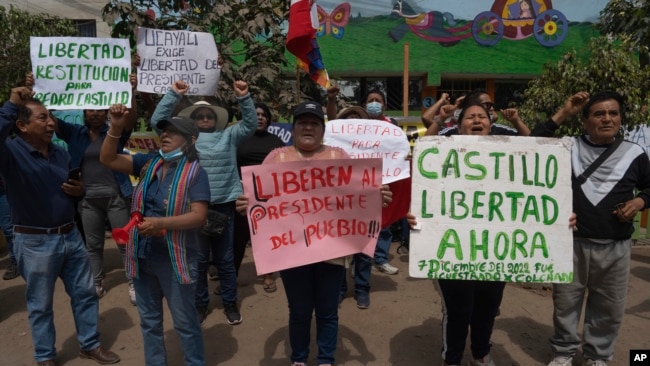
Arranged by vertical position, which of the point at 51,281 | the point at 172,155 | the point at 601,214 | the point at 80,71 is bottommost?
the point at 51,281

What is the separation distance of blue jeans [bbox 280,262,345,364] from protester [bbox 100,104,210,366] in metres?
0.65

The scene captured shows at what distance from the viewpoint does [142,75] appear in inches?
168

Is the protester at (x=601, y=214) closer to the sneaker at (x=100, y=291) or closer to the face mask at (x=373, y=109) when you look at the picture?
the face mask at (x=373, y=109)

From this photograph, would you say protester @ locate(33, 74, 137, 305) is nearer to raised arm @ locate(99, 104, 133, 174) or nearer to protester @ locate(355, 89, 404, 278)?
raised arm @ locate(99, 104, 133, 174)

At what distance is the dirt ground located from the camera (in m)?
3.65

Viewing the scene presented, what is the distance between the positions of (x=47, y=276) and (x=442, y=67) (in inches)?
619

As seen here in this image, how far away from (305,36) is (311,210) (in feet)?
8.19

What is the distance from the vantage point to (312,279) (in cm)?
309

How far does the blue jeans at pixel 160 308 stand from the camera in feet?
9.41

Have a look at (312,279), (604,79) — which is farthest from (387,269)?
(604,79)

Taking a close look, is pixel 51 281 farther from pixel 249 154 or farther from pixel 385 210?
pixel 385 210

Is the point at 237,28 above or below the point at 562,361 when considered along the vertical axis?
above

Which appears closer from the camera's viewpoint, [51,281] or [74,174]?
[51,281]

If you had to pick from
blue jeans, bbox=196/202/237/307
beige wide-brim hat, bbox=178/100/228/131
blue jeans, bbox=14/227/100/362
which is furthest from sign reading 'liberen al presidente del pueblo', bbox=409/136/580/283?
blue jeans, bbox=14/227/100/362
